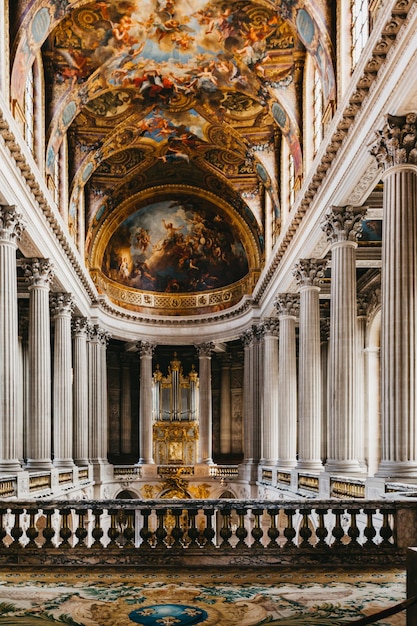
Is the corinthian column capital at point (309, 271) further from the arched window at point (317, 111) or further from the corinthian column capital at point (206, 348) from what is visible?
the corinthian column capital at point (206, 348)

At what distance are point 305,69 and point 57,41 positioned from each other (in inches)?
303

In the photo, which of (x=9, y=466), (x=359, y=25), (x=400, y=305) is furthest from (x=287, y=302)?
(x=400, y=305)

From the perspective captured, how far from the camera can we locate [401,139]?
1484 cm

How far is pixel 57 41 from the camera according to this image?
2330 centimetres

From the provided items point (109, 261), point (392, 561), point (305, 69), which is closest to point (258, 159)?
point (305, 69)

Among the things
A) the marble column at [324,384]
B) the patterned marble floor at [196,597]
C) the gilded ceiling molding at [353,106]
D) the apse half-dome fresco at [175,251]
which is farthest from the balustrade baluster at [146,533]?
the apse half-dome fresco at [175,251]

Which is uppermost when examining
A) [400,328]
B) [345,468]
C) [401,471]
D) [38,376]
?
[400,328]

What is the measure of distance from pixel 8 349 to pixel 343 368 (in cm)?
831

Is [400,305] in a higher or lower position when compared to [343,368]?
higher

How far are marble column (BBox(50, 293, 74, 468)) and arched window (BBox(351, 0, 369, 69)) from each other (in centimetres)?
1512

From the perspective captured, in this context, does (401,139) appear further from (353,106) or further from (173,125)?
(173,125)

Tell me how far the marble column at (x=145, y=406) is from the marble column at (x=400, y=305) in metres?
25.1

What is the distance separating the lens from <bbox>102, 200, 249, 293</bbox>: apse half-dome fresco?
37938 mm

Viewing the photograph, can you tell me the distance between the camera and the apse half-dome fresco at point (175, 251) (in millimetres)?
37938
